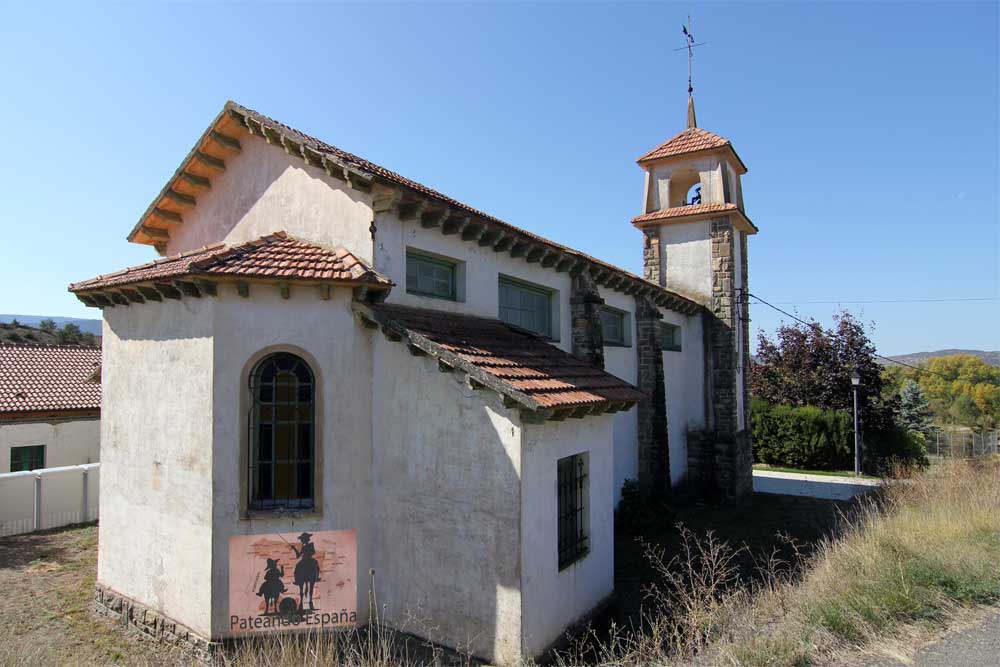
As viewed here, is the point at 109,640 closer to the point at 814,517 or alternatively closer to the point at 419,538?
the point at 419,538

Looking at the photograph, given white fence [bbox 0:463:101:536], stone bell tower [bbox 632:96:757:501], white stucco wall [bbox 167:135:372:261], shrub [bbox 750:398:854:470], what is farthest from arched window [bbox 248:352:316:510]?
shrub [bbox 750:398:854:470]

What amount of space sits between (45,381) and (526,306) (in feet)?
56.1

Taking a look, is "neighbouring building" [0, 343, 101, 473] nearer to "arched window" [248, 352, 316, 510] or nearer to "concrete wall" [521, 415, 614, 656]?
"arched window" [248, 352, 316, 510]

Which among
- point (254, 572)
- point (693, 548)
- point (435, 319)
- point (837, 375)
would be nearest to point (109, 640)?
point (254, 572)

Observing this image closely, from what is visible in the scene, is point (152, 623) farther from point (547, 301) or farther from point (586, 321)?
point (586, 321)

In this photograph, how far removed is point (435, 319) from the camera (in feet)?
28.8

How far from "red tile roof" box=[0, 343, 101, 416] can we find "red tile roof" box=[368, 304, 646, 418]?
1311 centimetres

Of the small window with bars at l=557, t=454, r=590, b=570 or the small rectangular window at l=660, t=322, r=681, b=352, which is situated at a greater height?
the small rectangular window at l=660, t=322, r=681, b=352

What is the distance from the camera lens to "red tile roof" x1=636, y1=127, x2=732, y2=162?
17516 millimetres

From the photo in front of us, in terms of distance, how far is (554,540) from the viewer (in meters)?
7.74

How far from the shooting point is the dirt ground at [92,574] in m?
7.72

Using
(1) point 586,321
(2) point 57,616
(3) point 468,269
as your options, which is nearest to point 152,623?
(2) point 57,616

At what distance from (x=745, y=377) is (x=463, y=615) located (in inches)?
570

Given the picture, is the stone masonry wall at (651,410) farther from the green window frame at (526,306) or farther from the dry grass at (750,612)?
the green window frame at (526,306)
